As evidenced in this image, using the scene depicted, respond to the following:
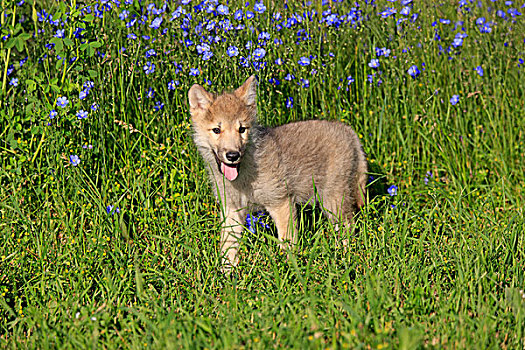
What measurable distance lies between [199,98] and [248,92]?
0.35 meters

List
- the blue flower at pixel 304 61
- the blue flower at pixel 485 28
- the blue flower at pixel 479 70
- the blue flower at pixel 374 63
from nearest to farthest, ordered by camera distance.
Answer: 1. the blue flower at pixel 304 61
2. the blue flower at pixel 374 63
3. the blue flower at pixel 479 70
4. the blue flower at pixel 485 28

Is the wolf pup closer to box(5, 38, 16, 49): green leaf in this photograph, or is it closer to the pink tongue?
the pink tongue

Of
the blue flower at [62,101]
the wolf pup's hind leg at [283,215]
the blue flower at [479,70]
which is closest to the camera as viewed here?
the wolf pup's hind leg at [283,215]

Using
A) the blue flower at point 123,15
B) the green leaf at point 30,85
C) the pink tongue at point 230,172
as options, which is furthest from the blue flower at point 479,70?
the green leaf at point 30,85

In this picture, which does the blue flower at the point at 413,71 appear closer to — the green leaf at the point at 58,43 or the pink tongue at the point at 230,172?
the pink tongue at the point at 230,172

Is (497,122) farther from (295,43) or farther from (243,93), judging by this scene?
(243,93)

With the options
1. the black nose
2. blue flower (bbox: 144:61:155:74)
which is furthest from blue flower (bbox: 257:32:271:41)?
the black nose

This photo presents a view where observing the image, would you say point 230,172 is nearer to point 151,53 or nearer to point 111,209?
point 111,209

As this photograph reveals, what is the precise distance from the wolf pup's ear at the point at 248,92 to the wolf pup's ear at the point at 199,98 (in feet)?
0.70

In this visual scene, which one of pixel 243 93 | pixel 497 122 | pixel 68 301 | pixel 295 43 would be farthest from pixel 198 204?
pixel 497 122

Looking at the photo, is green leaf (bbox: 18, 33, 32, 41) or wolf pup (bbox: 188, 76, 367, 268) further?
green leaf (bbox: 18, 33, 32, 41)

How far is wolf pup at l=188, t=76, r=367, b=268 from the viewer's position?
4.31 metres

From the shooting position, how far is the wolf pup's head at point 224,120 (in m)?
4.27

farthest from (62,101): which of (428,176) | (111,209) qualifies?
(428,176)
